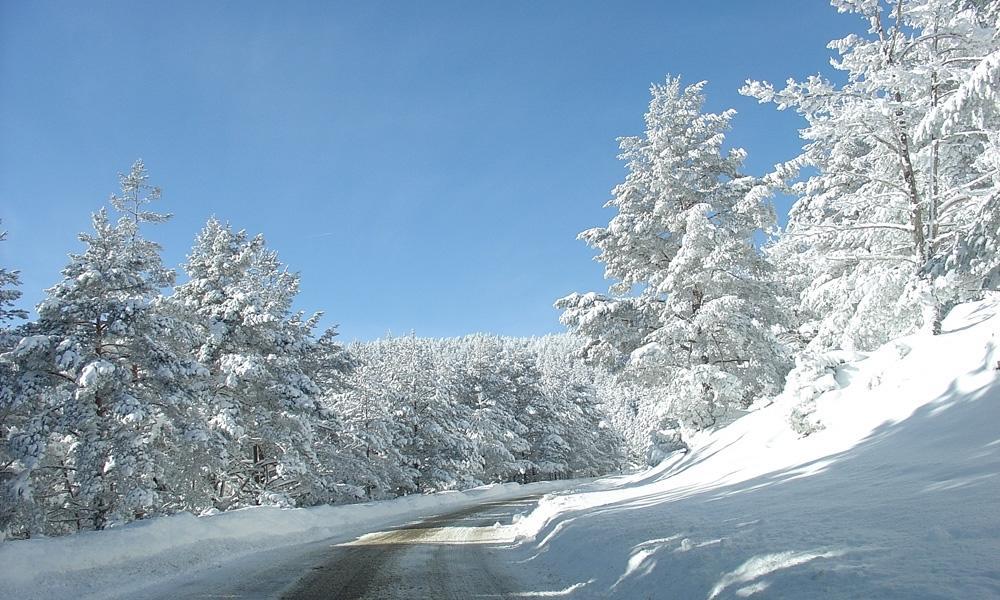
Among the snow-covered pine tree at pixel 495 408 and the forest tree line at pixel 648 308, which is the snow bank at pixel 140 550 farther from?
the snow-covered pine tree at pixel 495 408

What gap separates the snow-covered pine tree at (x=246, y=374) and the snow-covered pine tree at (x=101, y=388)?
3590 millimetres

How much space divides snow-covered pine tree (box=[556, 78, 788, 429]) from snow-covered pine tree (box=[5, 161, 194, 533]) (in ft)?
50.6

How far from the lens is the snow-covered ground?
482 cm

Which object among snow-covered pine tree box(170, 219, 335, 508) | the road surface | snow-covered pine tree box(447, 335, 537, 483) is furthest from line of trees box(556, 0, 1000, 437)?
snow-covered pine tree box(447, 335, 537, 483)

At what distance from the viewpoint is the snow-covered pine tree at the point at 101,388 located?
47.6 ft

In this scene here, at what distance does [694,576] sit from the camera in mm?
5879

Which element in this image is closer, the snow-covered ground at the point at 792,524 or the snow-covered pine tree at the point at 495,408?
the snow-covered ground at the point at 792,524

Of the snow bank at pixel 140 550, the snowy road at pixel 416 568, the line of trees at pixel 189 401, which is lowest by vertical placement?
the snowy road at pixel 416 568

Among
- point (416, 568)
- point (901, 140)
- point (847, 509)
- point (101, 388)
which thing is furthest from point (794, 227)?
point (101, 388)

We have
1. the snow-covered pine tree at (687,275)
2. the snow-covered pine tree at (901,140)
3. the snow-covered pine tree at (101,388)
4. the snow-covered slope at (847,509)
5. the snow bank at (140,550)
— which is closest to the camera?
the snow-covered slope at (847,509)

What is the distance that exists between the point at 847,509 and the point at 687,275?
15900mm

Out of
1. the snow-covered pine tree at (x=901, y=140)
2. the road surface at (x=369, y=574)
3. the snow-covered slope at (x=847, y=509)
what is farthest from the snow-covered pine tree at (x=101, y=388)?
the snow-covered pine tree at (x=901, y=140)

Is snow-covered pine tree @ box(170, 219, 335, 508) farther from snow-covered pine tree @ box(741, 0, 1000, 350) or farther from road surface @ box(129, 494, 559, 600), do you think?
snow-covered pine tree @ box(741, 0, 1000, 350)

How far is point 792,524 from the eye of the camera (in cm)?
666
